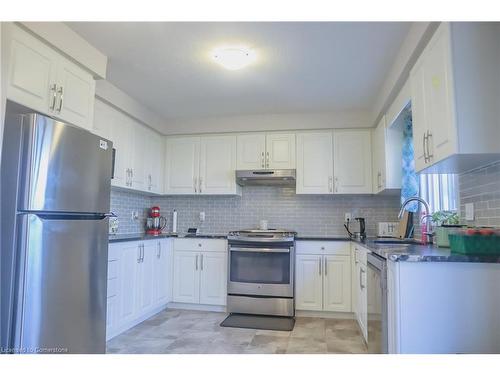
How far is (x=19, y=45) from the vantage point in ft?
6.47

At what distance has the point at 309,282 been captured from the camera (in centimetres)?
389

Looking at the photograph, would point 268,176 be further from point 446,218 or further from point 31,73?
point 31,73

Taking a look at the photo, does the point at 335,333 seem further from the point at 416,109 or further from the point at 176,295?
the point at 416,109

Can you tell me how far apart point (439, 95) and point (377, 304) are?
1.30 meters

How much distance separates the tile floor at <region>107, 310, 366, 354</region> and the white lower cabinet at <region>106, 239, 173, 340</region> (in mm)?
136

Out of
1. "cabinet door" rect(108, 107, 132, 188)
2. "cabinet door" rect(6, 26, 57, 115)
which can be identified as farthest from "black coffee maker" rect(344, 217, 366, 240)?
"cabinet door" rect(6, 26, 57, 115)

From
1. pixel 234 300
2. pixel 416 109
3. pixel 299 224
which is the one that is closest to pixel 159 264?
pixel 234 300

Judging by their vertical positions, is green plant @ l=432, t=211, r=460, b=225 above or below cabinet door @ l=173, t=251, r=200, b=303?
above

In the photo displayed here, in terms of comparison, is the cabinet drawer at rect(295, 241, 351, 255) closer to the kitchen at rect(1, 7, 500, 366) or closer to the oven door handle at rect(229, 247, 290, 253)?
the kitchen at rect(1, 7, 500, 366)

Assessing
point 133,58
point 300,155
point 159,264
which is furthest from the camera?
point 300,155

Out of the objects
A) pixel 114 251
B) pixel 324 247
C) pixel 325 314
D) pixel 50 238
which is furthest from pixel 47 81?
pixel 325 314

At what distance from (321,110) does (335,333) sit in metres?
2.41

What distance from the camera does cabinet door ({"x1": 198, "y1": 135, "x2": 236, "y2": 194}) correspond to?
14.3ft

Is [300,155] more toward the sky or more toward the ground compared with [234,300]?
more toward the sky
